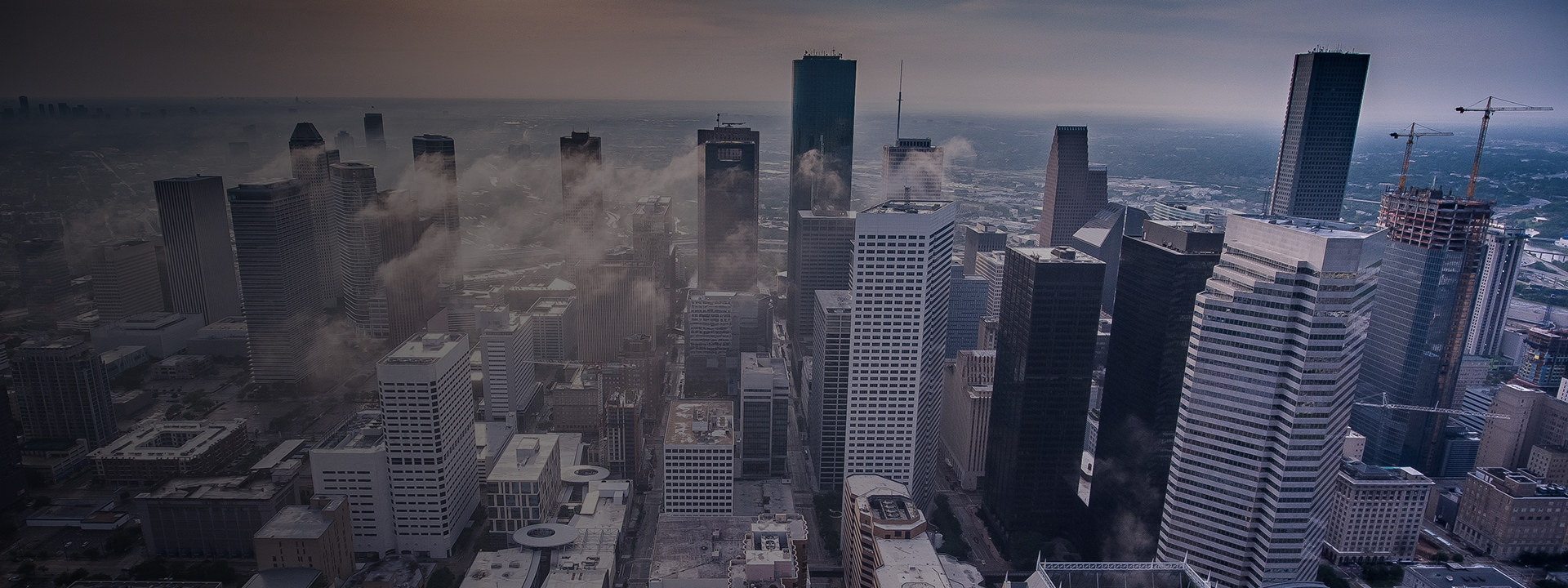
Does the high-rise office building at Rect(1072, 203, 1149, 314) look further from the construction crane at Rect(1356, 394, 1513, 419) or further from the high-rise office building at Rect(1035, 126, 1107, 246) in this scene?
the construction crane at Rect(1356, 394, 1513, 419)

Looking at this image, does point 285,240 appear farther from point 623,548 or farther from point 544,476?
point 623,548

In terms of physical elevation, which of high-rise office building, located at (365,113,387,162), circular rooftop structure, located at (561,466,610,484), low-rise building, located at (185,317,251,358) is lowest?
circular rooftop structure, located at (561,466,610,484)

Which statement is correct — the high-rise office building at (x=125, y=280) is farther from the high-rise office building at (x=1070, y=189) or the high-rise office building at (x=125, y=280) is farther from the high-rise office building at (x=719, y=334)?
the high-rise office building at (x=1070, y=189)

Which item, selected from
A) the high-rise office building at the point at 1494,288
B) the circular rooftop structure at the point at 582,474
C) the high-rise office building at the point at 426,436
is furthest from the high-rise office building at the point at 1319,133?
the high-rise office building at the point at 426,436

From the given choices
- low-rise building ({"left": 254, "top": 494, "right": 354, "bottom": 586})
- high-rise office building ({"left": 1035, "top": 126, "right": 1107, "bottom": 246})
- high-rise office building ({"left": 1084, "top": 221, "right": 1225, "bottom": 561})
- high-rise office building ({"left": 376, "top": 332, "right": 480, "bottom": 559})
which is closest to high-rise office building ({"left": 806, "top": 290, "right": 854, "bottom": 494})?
high-rise office building ({"left": 1084, "top": 221, "right": 1225, "bottom": 561})

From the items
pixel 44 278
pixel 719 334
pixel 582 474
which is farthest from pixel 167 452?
pixel 719 334

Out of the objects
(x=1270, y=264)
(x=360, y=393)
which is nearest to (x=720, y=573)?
(x=1270, y=264)
